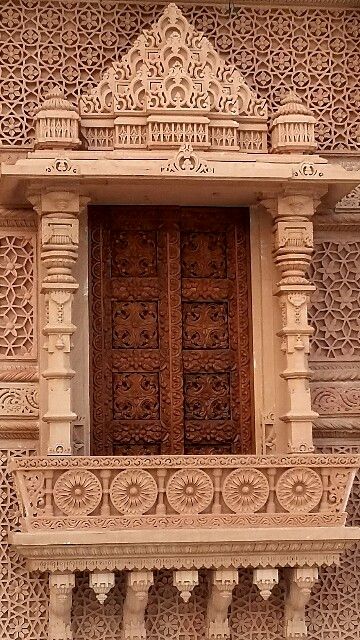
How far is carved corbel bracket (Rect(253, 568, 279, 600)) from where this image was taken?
5.45 metres

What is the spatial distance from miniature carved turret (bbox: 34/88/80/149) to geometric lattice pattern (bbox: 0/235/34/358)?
47 centimetres

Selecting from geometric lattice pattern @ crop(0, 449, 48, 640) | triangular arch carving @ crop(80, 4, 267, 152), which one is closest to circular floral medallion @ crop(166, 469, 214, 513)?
geometric lattice pattern @ crop(0, 449, 48, 640)

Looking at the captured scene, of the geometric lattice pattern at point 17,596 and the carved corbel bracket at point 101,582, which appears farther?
the geometric lattice pattern at point 17,596

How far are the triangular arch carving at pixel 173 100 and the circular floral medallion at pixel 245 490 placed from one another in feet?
4.80

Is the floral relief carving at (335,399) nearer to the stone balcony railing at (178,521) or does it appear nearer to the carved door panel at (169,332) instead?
the carved door panel at (169,332)

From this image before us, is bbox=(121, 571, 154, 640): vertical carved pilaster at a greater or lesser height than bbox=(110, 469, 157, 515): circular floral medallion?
lesser

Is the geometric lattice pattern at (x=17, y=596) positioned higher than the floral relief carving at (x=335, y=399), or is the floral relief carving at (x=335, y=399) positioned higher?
the floral relief carving at (x=335, y=399)

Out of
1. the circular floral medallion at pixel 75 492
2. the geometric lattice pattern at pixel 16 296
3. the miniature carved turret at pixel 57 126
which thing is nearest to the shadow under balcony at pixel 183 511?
the circular floral medallion at pixel 75 492

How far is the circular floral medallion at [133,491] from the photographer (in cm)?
532

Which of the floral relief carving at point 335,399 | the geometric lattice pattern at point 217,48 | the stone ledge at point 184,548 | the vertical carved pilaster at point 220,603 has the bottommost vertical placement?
the vertical carved pilaster at point 220,603

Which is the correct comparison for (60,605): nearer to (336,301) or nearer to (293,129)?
(336,301)

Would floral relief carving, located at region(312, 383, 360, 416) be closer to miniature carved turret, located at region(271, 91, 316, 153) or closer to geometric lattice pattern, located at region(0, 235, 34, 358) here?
miniature carved turret, located at region(271, 91, 316, 153)

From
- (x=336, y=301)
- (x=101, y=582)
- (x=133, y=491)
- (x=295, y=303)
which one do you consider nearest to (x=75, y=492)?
(x=133, y=491)

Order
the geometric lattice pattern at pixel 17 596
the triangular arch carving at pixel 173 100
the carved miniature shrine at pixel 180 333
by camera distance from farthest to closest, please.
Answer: the triangular arch carving at pixel 173 100 < the geometric lattice pattern at pixel 17 596 < the carved miniature shrine at pixel 180 333
